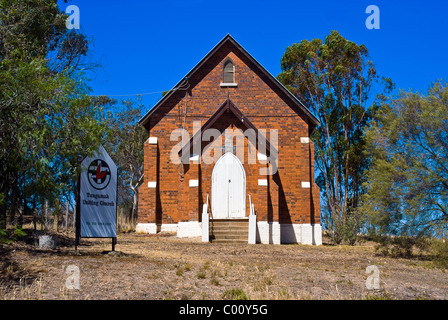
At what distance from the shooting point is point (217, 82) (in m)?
27.4

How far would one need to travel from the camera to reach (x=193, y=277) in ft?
37.2

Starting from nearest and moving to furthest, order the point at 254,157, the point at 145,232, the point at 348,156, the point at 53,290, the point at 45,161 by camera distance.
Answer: the point at 53,290
the point at 45,161
the point at 254,157
the point at 145,232
the point at 348,156

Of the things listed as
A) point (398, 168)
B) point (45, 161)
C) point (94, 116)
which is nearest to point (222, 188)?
point (398, 168)

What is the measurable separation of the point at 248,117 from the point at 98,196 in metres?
13.8

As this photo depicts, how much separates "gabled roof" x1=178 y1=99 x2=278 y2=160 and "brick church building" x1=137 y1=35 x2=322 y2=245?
48 millimetres

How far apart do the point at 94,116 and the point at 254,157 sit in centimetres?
A: 1109

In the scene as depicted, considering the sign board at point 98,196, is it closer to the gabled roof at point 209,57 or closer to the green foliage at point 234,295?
the green foliage at point 234,295

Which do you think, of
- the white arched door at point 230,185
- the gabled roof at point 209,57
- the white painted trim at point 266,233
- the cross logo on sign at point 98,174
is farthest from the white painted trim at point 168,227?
the cross logo on sign at point 98,174

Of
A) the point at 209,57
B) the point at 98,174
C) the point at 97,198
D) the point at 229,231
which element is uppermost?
the point at 209,57

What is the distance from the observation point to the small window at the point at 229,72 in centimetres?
2747

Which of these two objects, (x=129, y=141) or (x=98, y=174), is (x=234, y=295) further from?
(x=129, y=141)

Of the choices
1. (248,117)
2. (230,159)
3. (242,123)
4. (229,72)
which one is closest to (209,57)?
(229,72)
